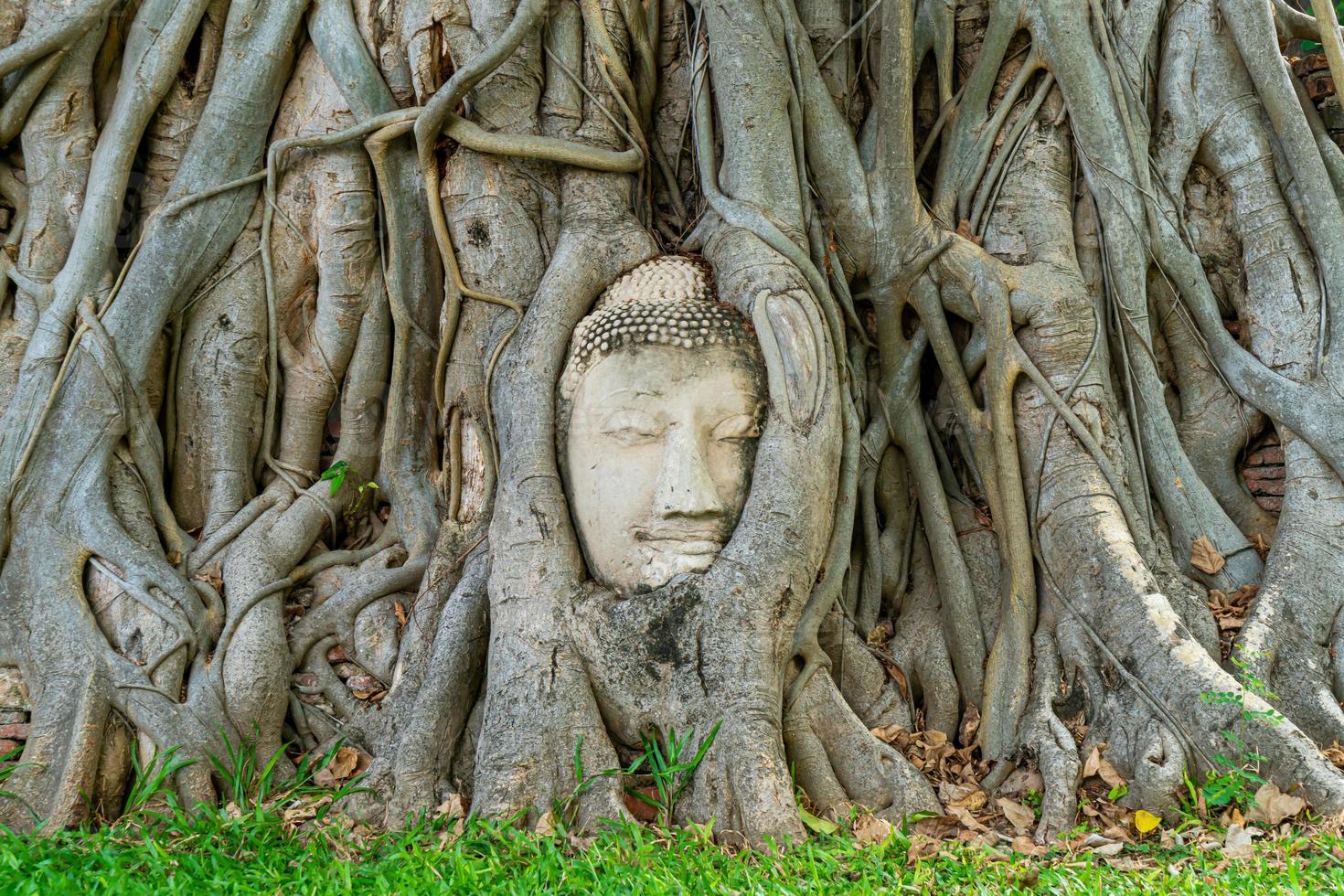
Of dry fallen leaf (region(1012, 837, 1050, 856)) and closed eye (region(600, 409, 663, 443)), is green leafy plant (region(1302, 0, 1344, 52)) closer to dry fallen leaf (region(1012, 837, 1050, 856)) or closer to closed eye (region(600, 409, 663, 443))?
closed eye (region(600, 409, 663, 443))

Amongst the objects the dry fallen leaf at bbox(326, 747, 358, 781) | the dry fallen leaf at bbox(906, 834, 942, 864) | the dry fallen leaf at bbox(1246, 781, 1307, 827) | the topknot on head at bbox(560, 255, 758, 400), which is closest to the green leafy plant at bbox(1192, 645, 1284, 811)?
the dry fallen leaf at bbox(1246, 781, 1307, 827)

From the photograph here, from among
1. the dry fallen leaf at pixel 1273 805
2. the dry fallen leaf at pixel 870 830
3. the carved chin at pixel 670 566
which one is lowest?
the dry fallen leaf at pixel 870 830

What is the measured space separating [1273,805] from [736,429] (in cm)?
164

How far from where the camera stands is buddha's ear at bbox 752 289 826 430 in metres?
3.06

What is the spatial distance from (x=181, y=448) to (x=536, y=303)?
145cm

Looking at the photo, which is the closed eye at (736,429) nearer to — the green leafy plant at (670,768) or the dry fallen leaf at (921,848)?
the green leafy plant at (670,768)

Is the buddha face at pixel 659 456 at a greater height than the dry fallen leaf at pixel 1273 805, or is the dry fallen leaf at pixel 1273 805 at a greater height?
the buddha face at pixel 659 456

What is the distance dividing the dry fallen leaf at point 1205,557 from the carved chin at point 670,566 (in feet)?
5.26

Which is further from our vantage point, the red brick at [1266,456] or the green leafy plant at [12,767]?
the red brick at [1266,456]

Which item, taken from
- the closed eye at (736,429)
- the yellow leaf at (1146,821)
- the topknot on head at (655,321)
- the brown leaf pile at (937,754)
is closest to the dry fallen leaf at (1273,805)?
the yellow leaf at (1146,821)

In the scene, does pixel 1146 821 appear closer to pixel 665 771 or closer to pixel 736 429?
pixel 665 771

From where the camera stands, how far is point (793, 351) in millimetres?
3098

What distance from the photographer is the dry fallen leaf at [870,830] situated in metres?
2.60

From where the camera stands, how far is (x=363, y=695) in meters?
3.43
